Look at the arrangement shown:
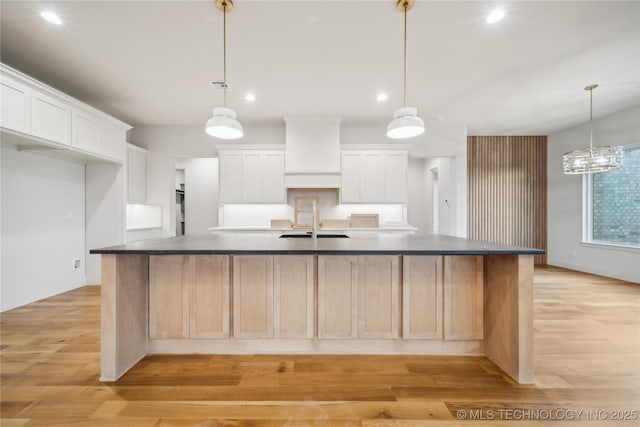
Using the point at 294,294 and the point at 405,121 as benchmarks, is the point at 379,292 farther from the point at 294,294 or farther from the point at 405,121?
the point at 405,121

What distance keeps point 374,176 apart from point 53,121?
14.9 ft

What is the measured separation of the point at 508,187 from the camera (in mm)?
6340

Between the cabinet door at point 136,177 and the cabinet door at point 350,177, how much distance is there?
12.3 ft

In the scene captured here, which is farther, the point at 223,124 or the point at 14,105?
the point at 14,105

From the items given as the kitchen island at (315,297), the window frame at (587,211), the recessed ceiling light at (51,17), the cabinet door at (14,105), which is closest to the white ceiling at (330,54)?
the recessed ceiling light at (51,17)

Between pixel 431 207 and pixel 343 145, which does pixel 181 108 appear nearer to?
pixel 343 145

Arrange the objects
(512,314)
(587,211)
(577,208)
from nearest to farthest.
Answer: (512,314)
(587,211)
(577,208)

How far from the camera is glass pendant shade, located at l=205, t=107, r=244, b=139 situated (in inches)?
93.1

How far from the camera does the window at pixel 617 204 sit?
4.71 m

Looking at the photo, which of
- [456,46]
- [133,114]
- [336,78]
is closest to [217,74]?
[336,78]

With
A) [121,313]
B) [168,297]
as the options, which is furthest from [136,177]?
[121,313]

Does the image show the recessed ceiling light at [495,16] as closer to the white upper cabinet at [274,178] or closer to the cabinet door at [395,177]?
the cabinet door at [395,177]

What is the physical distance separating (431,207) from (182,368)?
22.1 ft

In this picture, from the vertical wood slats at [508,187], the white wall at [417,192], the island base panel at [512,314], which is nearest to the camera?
the island base panel at [512,314]
